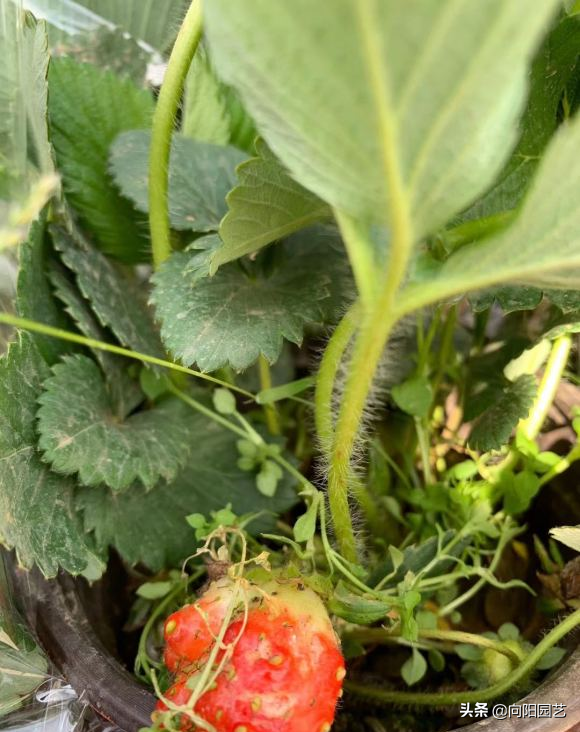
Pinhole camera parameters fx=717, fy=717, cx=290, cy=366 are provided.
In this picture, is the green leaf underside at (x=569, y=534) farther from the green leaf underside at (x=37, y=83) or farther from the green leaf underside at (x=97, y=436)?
the green leaf underside at (x=37, y=83)

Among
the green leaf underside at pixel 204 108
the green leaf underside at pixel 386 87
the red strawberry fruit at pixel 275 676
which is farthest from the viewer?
the green leaf underside at pixel 204 108

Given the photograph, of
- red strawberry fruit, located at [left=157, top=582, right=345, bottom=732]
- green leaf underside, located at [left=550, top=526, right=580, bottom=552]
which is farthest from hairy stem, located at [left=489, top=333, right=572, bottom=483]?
red strawberry fruit, located at [left=157, top=582, right=345, bottom=732]

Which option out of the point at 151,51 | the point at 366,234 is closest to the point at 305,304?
the point at 366,234

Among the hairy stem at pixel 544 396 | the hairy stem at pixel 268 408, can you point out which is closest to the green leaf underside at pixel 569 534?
the hairy stem at pixel 544 396

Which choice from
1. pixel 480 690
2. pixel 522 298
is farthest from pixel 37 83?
pixel 480 690

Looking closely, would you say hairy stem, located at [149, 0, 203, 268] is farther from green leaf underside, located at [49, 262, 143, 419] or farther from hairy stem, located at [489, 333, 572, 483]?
hairy stem, located at [489, 333, 572, 483]

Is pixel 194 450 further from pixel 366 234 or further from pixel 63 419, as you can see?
pixel 366 234
